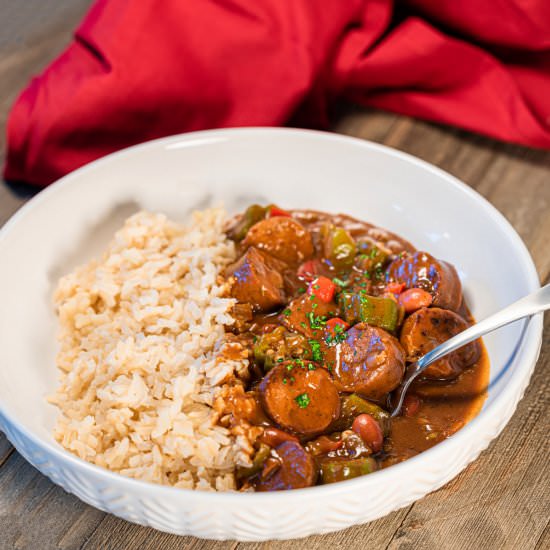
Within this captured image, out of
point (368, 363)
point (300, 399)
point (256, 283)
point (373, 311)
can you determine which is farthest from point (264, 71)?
point (300, 399)

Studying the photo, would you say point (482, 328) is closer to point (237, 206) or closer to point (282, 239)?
point (282, 239)

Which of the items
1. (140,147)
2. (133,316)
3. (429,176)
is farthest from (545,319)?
(140,147)

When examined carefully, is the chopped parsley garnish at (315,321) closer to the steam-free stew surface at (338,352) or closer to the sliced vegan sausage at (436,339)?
the steam-free stew surface at (338,352)

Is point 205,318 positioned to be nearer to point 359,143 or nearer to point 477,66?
point 359,143

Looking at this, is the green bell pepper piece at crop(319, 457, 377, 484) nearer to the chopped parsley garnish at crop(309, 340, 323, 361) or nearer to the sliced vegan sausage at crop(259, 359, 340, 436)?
the sliced vegan sausage at crop(259, 359, 340, 436)

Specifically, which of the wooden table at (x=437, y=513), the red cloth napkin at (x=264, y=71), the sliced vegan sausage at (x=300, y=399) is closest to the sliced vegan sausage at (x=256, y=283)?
the sliced vegan sausage at (x=300, y=399)

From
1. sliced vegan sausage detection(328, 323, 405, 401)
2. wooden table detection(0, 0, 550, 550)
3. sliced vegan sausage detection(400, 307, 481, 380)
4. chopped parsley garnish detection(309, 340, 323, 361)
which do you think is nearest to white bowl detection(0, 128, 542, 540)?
sliced vegan sausage detection(400, 307, 481, 380)

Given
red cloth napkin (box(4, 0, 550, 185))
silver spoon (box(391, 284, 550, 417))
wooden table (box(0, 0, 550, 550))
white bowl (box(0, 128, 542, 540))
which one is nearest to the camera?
white bowl (box(0, 128, 542, 540))
